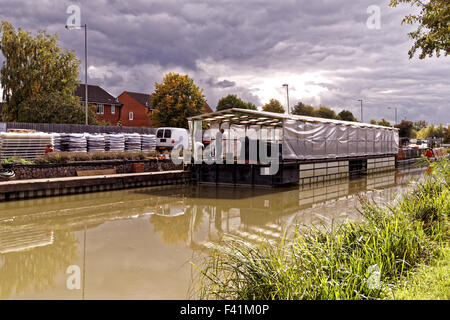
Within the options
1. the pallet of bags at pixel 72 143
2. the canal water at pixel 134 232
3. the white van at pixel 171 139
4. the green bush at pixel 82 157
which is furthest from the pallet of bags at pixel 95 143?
the canal water at pixel 134 232

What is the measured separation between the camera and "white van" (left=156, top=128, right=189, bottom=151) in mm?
27547

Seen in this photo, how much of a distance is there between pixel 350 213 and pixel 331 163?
10.5 metres

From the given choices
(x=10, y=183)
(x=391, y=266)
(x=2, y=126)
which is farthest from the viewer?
(x=2, y=126)

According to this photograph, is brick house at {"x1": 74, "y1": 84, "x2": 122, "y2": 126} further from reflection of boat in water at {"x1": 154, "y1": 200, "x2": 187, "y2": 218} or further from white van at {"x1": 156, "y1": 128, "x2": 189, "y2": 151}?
reflection of boat in water at {"x1": 154, "y1": 200, "x2": 187, "y2": 218}

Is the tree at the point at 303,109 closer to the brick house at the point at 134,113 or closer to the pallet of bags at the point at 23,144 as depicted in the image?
the brick house at the point at 134,113

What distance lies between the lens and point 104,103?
5325 centimetres

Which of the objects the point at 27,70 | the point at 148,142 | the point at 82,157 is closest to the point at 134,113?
the point at 27,70

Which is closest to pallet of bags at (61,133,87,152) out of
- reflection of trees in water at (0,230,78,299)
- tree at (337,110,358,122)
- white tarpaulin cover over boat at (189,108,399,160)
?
white tarpaulin cover over boat at (189,108,399,160)

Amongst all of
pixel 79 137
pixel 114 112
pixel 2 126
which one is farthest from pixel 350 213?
pixel 114 112

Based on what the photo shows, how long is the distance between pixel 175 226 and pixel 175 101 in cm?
3928

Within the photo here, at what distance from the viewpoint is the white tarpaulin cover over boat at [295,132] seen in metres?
17.8

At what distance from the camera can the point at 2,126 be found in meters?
23.7

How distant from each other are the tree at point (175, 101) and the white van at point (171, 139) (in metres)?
18.8
